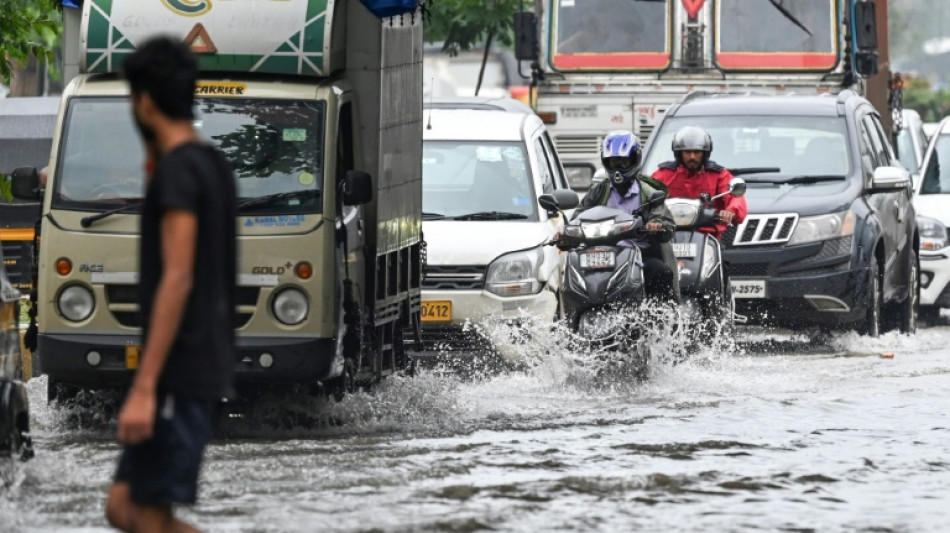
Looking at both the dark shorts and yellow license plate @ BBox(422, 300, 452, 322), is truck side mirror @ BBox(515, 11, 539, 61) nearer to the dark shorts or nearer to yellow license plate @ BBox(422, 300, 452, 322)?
yellow license plate @ BBox(422, 300, 452, 322)

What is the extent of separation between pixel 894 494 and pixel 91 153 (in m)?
4.67

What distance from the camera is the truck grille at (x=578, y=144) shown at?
66.9 feet

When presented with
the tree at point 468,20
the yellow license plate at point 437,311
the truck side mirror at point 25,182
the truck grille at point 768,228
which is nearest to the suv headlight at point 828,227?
the truck grille at point 768,228

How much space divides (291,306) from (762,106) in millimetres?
7279

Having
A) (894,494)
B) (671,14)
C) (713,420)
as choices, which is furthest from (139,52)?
(671,14)

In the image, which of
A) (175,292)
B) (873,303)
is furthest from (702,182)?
(175,292)

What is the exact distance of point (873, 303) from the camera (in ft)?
54.9

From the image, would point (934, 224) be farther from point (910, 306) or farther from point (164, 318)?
point (164, 318)

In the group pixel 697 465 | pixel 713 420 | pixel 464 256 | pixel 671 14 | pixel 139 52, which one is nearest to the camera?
pixel 139 52

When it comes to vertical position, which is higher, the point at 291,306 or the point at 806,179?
the point at 806,179

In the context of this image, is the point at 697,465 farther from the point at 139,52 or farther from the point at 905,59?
the point at 905,59

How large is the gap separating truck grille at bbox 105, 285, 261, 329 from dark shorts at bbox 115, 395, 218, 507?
200 inches

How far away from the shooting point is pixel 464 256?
14430mm

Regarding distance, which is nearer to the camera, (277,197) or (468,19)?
(277,197)
